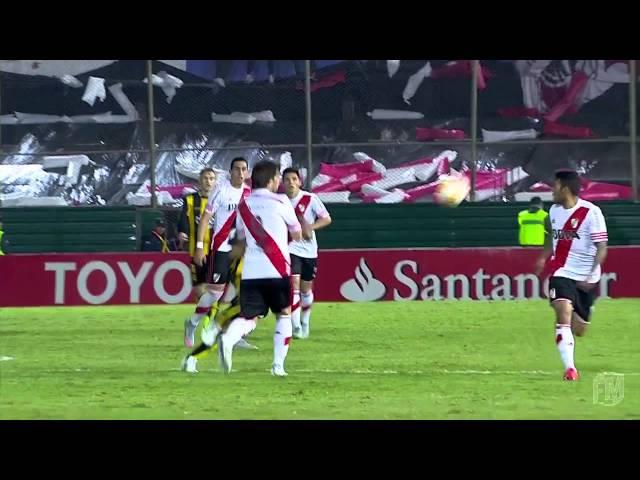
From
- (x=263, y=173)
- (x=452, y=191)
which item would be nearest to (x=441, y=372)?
(x=263, y=173)

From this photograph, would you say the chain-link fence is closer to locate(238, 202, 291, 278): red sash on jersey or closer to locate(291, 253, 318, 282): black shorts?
locate(291, 253, 318, 282): black shorts

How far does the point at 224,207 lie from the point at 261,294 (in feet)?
8.46

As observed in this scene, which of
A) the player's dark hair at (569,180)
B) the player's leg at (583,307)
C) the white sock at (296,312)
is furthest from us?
the white sock at (296,312)

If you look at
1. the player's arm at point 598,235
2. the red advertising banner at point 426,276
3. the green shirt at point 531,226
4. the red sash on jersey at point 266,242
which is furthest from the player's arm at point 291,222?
the green shirt at point 531,226

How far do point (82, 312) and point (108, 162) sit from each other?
878cm

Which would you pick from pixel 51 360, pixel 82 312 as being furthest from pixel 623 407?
pixel 82 312

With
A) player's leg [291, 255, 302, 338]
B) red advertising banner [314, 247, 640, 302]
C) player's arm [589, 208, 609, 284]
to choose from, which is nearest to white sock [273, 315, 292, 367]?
player's arm [589, 208, 609, 284]

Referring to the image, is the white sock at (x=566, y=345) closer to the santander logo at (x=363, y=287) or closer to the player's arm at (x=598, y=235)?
the player's arm at (x=598, y=235)

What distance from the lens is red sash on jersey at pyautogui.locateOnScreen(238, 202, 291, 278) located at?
12266 millimetres

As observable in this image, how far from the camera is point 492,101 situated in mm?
30203

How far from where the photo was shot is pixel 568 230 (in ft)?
42.0

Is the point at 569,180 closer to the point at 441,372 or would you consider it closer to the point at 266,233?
the point at 441,372

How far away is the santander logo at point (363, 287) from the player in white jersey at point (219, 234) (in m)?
7.65

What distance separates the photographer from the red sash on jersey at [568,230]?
1277 cm
